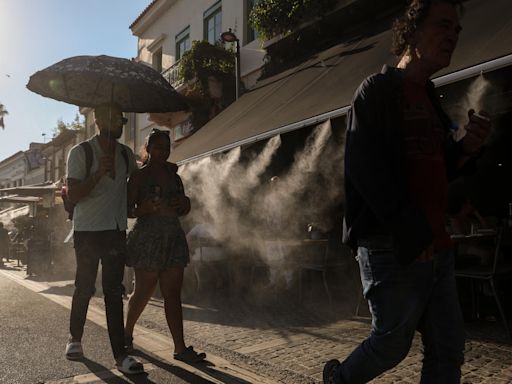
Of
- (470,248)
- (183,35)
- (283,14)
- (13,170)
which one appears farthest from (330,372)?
(13,170)

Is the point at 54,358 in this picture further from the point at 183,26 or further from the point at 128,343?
the point at 183,26

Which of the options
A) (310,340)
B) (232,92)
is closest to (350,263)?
(310,340)

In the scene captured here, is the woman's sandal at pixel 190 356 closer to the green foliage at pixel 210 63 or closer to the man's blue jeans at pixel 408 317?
the man's blue jeans at pixel 408 317

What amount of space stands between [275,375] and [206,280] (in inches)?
145

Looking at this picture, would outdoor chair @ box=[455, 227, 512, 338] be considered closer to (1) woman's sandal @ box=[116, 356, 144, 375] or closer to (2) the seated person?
(2) the seated person

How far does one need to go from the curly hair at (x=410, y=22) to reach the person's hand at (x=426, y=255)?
Result: 0.90 metres

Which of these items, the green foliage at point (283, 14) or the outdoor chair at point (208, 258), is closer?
the outdoor chair at point (208, 258)

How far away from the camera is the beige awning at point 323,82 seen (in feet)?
14.0

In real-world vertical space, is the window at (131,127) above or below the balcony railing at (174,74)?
below

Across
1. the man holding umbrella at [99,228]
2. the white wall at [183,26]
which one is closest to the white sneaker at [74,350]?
the man holding umbrella at [99,228]

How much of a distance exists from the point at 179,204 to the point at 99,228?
60 centimetres

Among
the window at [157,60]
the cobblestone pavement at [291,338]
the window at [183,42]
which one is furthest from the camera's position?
the window at [157,60]

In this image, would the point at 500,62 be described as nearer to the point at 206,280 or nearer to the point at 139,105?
the point at 139,105

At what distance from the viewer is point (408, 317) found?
182 cm
